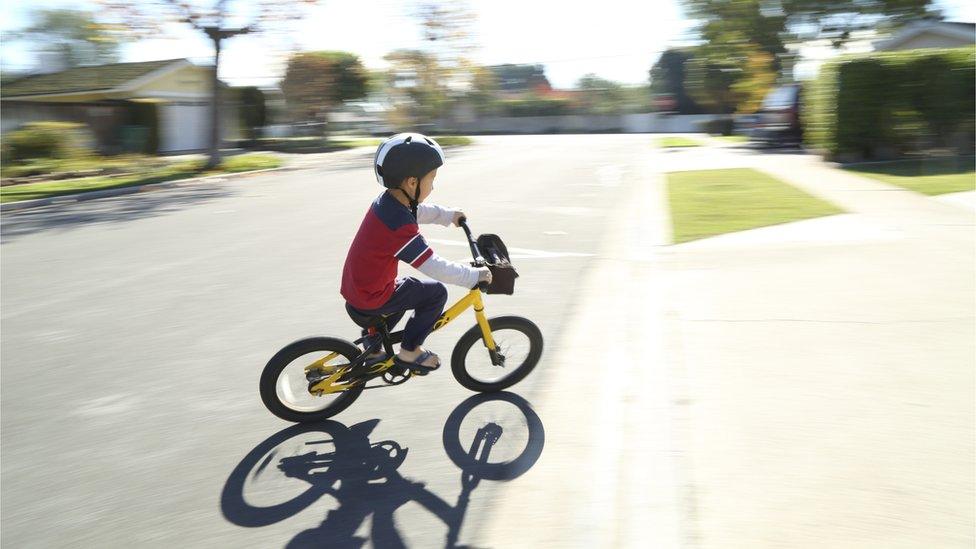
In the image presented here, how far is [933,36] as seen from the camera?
28500 mm

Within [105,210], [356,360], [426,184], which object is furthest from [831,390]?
[105,210]

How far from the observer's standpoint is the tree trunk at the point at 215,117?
80.3 ft

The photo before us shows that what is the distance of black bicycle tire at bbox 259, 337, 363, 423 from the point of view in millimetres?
4223

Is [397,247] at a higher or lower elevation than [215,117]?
lower

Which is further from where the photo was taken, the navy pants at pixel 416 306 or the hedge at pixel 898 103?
the hedge at pixel 898 103

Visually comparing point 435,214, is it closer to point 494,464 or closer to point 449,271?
point 449,271

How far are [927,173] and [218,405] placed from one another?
13.4 metres

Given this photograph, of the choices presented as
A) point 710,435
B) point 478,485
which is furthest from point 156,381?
point 710,435

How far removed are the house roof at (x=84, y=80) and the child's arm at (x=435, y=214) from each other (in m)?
32.0

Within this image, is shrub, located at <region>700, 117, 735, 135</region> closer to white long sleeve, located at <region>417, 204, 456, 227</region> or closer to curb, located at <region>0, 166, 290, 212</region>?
curb, located at <region>0, 166, 290, 212</region>

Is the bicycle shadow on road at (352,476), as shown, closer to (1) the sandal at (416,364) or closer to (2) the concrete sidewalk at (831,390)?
(1) the sandal at (416,364)

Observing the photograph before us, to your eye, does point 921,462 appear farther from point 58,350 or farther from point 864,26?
point 864,26

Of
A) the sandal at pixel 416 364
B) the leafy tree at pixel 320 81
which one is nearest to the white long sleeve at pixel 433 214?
the sandal at pixel 416 364

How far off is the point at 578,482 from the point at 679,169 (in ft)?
51.9
